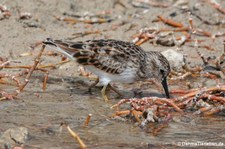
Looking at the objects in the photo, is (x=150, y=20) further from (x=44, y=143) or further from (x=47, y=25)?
(x=44, y=143)

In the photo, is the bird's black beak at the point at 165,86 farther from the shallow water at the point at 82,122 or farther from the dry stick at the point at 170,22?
the dry stick at the point at 170,22

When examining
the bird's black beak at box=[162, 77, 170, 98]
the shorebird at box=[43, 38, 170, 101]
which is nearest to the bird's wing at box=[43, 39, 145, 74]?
the shorebird at box=[43, 38, 170, 101]

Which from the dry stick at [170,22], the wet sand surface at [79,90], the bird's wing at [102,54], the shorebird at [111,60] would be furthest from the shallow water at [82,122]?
the dry stick at [170,22]

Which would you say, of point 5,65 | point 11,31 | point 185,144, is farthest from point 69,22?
point 185,144

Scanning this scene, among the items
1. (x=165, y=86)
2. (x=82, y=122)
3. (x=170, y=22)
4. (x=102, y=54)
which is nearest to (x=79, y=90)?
(x=102, y=54)

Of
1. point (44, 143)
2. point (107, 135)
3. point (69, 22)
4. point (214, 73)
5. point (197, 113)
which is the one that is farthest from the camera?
point (69, 22)

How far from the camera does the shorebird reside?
9.74m

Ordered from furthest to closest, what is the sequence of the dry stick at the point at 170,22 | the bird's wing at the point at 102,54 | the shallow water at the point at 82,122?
the dry stick at the point at 170,22
the bird's wing at the point at 102,54
the shallow water at the point at 82,122

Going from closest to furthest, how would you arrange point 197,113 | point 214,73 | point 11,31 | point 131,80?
point 197,113 → point 131,80 → point 214,73 → point 11,31

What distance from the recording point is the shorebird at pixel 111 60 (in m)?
9.74

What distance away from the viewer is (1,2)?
12.3 metres

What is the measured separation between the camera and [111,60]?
975 cm

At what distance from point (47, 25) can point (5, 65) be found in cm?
213

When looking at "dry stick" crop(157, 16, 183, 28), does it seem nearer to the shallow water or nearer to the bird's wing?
the bird's wing
